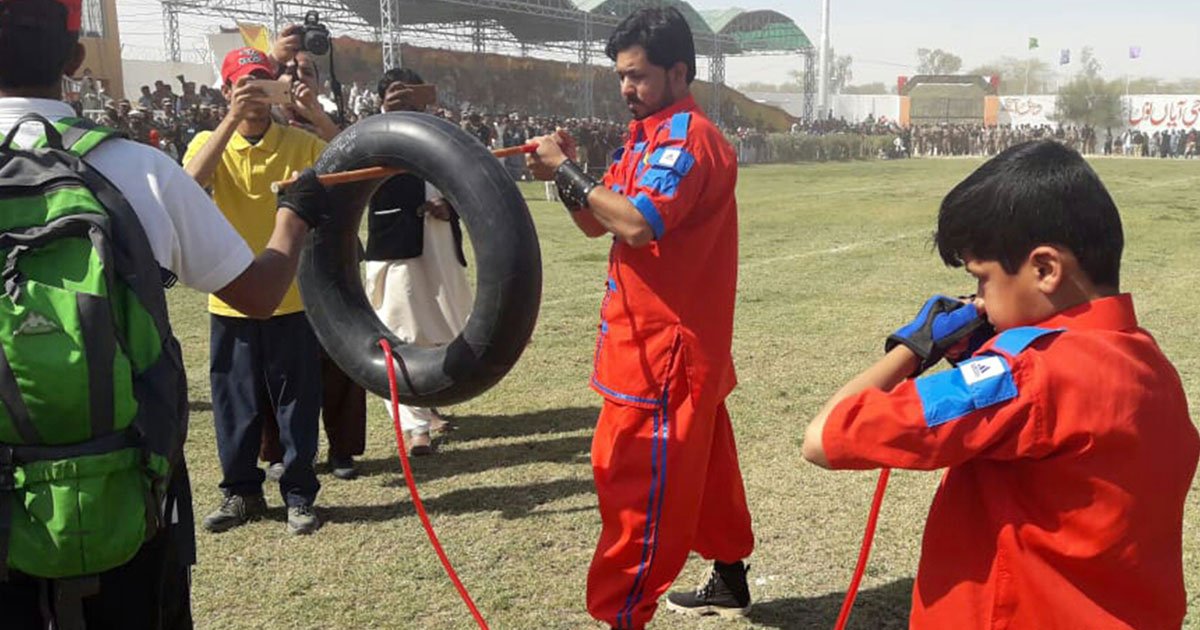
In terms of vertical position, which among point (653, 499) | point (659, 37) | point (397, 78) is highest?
point (397, 78)

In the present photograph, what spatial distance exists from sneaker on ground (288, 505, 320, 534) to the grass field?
0.05 meters

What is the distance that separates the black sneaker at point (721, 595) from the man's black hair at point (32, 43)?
8.02 feet

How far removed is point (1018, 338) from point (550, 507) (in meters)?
3.05

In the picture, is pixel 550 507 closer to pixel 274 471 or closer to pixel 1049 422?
pixel 274 471

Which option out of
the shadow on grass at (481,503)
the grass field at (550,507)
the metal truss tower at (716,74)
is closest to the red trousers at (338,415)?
the grass field at (550,507)

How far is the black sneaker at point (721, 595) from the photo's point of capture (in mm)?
3355

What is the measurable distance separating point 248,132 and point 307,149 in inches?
9.5

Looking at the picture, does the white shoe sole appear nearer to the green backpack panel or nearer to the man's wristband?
the man's wristband

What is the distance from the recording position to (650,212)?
8.59ft

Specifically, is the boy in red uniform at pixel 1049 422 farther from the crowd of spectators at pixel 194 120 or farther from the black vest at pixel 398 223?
the crowd of spectators at pixel 194 120

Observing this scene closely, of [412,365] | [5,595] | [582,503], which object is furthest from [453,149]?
[582,503]

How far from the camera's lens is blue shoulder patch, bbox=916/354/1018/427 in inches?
60.0

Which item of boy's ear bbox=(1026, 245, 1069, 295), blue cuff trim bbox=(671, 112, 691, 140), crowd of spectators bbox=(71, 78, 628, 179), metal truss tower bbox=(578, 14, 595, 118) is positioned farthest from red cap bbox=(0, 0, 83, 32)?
metal truss tower bbox=(578, 14, 595, 118)

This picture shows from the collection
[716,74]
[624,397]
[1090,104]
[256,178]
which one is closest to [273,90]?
[256,178]
